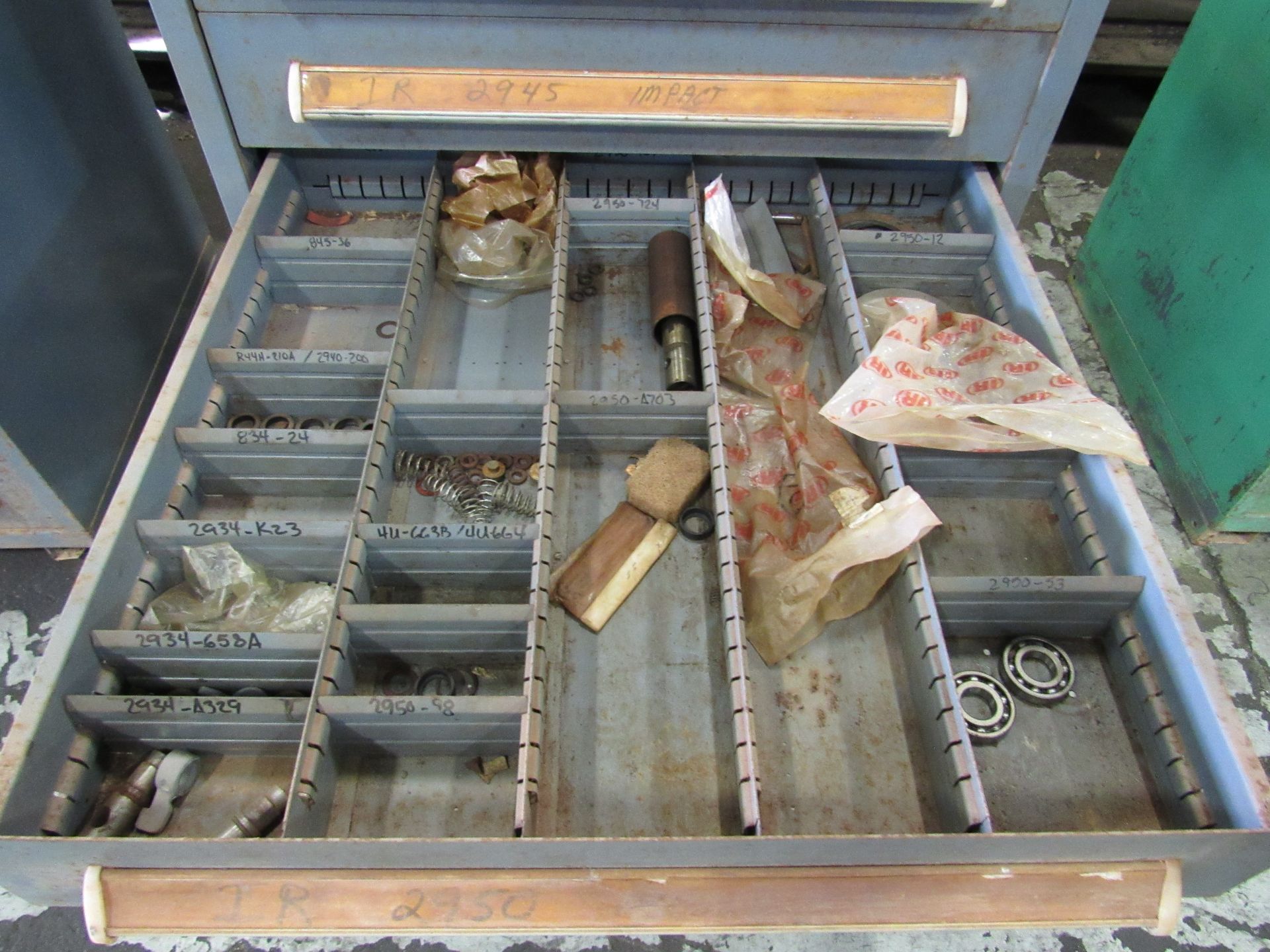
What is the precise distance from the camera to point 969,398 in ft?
5.22

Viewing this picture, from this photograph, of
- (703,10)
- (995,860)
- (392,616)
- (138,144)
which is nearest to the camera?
(995,860)

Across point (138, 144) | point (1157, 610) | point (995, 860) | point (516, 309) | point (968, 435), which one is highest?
point (138, 144)

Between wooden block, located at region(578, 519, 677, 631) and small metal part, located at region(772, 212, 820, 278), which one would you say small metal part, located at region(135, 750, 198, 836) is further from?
small metal part, located at region(772, 212, 820, 278)

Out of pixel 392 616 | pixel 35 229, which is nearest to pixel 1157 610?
pixel 392 616

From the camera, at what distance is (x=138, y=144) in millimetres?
2236

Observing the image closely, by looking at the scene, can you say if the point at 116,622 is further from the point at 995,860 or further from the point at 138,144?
the point at 138,144

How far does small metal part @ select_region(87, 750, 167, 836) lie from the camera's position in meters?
1.24

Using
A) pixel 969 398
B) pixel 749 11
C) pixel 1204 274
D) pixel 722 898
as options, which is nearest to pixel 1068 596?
pixel 969 398

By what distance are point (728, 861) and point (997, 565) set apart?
776 mm

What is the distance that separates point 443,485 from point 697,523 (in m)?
0.47

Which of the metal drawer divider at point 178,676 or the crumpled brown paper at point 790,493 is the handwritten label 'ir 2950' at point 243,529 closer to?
the metal drawer divider at point 178,676

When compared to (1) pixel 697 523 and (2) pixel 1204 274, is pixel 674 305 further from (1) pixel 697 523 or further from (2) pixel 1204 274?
(2) pixel 1204 274

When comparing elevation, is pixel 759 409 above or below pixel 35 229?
below

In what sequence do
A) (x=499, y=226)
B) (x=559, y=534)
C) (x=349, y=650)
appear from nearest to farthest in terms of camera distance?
(x=349, y=650) < (x=559, y=534) < (x=499, y=226)
